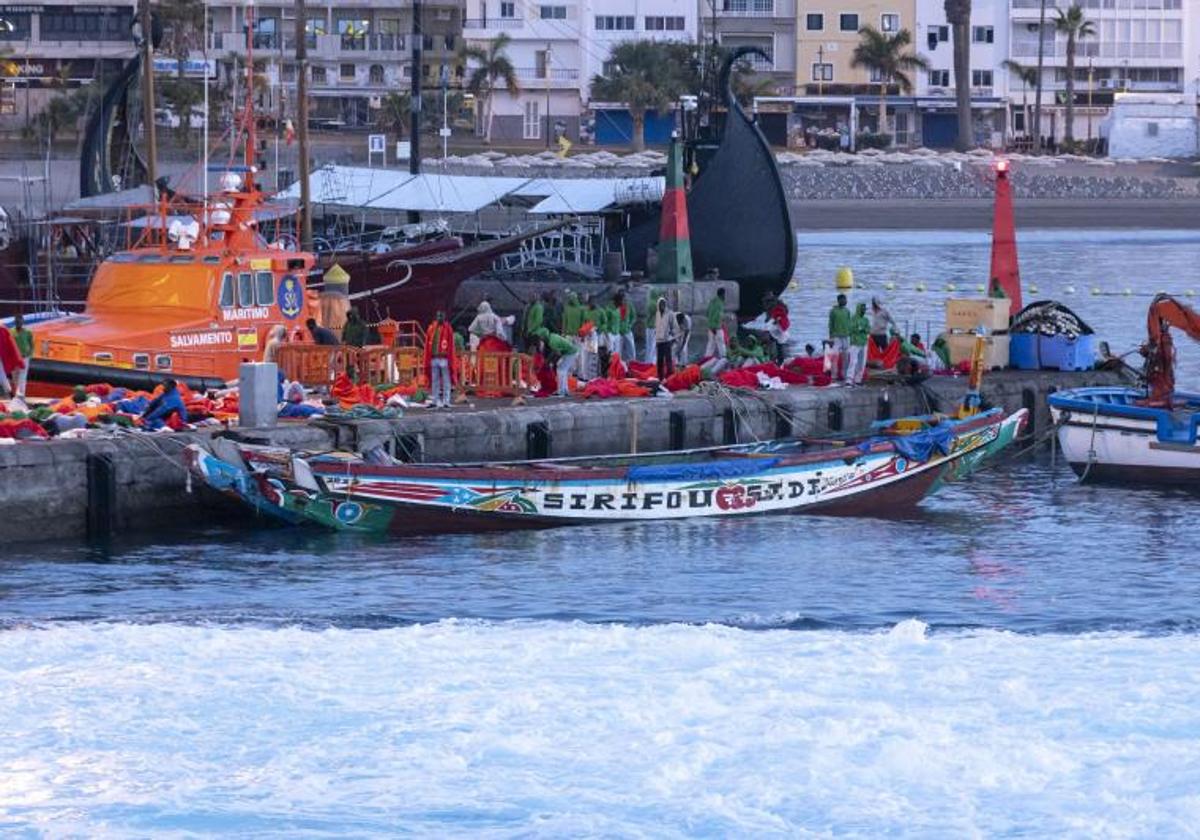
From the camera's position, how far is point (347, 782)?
1923 centimetres

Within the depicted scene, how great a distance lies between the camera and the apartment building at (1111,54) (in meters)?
130

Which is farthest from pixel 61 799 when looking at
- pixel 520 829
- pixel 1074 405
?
pixel 1074 405

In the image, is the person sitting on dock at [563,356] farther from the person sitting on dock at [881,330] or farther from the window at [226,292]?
the person sitting on dock at [881,330]

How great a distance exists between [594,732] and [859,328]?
19292mm

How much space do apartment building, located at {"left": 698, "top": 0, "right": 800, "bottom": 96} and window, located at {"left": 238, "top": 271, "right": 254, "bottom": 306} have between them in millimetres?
83255

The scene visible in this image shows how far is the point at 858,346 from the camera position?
39.1 meters

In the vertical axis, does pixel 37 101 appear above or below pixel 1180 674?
above

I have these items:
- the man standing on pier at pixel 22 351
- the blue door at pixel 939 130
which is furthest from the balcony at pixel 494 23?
the man standing on pier at pixel 22 351

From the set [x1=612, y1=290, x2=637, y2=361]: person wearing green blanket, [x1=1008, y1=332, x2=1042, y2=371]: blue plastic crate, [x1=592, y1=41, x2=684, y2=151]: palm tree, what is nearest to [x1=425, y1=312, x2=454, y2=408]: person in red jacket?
[x1=612, y1=290, x2=637, y2=361]: person wearing green blanket

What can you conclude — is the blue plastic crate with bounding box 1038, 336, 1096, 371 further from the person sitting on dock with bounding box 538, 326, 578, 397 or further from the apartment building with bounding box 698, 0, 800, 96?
the apartment building with bounding box 698, 0, 800, 96

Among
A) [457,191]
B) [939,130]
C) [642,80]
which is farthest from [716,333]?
[939,130]

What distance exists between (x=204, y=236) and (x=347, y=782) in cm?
1822

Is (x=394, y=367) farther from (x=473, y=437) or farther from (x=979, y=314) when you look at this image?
(x=979, y=314)

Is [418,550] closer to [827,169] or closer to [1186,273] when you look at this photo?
[1186,273]
